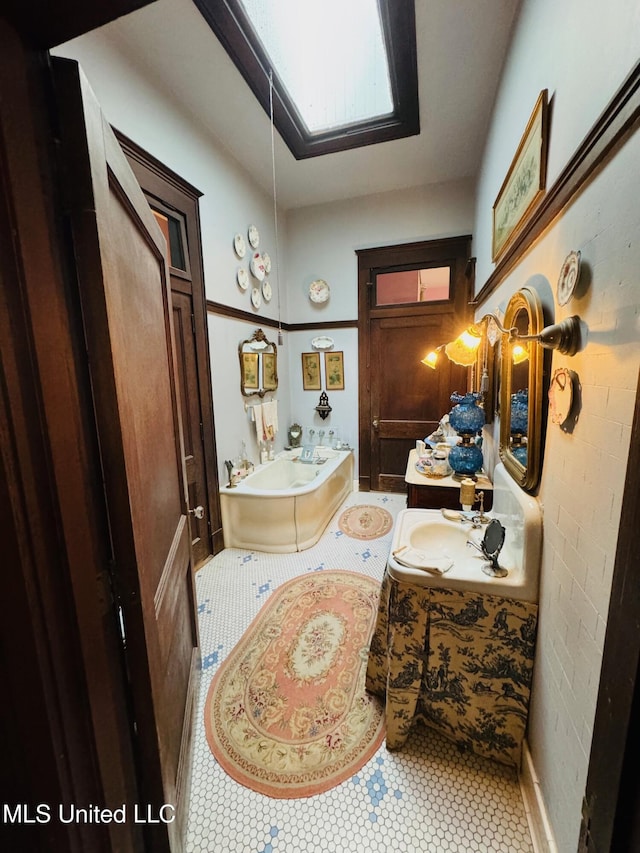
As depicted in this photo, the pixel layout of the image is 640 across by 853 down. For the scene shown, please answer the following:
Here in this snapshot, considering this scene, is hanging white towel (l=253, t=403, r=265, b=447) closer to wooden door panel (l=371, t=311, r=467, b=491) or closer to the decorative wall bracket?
the decorative wall bracket

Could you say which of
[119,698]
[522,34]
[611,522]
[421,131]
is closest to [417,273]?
[421,131]

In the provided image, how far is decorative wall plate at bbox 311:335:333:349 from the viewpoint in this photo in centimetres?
393

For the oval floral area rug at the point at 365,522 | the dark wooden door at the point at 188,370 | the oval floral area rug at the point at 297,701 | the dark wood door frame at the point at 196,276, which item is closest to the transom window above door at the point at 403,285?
the dark wood door frame at the point at 196,276

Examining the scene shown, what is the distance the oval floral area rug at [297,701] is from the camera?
1.25 meters

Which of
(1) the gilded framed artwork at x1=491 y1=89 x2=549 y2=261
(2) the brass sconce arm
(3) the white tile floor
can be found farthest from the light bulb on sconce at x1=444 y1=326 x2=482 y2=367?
(3) the white tile floor

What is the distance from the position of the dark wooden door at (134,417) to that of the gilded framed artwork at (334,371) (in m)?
2.83

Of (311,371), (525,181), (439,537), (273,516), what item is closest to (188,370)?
(273,516)

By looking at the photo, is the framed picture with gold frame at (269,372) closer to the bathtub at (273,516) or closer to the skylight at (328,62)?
the bathtub at (273,516)

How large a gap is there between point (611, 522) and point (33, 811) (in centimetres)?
134

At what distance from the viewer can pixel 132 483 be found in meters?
0.72

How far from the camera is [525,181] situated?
4.63 feet

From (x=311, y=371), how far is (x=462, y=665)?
3319mm

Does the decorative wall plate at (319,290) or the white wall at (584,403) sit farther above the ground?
the decorative wall plate at (319,290)

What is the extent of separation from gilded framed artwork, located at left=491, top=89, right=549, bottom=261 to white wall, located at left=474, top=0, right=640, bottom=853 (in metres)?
0.05
